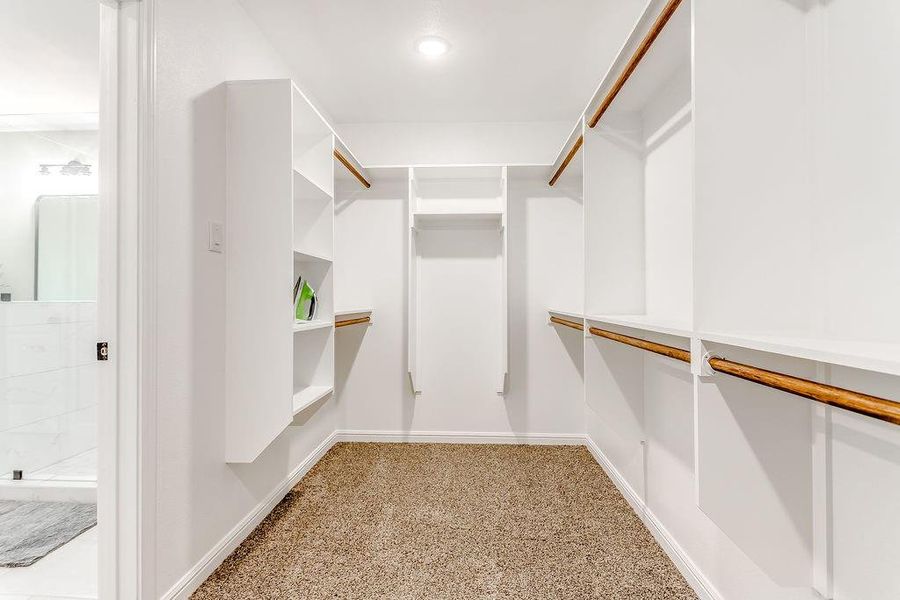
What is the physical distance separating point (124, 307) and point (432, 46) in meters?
1.92

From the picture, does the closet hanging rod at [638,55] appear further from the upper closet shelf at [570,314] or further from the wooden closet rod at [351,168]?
the wooden closet rod at [351,168]

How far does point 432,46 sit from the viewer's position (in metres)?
2.38

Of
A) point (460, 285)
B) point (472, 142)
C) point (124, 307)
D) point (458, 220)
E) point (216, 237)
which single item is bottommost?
point (124, 307)

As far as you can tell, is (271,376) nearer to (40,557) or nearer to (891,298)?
(40,557)

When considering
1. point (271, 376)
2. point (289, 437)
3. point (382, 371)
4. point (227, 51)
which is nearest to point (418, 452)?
point (382, 371)

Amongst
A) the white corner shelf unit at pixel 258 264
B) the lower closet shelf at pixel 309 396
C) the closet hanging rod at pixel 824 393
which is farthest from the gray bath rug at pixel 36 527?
the closet hanging rod at pixel 824 393

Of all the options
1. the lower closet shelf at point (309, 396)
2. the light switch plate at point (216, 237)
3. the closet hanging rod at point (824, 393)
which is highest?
the light switch plate at point (216, 237)

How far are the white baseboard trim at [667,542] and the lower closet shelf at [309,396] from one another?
1.68 m

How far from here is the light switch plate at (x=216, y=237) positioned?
1.80 m

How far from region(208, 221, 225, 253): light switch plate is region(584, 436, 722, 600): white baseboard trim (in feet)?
7.34

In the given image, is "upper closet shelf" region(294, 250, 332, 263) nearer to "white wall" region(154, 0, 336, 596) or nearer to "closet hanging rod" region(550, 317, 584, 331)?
"white wall" region(154, 0, 336, 596)

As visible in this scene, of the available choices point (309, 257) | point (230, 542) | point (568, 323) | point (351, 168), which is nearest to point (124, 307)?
point (309, 257)

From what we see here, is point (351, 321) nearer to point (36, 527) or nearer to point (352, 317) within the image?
point (352, 317)

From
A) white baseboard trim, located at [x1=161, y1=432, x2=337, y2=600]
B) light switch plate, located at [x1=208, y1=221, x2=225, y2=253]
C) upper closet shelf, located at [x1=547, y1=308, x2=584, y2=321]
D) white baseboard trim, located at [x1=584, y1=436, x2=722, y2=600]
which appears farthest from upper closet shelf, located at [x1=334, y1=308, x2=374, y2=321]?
white baseboard trim, located at [x1=584, y1=436, x2=722, y2=600]
